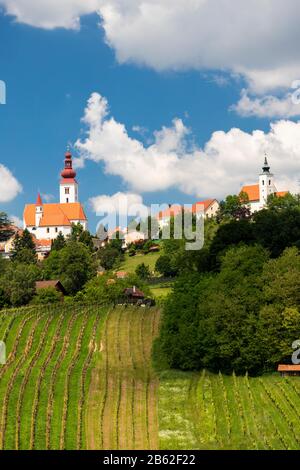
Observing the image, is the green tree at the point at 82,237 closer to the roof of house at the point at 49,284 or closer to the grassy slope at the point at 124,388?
the roof of house at the point at 49,284

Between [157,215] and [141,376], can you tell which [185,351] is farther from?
[157,215]

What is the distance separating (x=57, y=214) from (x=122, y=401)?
111 m

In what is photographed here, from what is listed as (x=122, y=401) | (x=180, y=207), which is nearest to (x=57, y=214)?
(x=180, y=207)

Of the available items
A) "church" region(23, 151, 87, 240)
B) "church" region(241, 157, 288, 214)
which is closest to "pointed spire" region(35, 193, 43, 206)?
"church" region(23, 151, 87, 240)

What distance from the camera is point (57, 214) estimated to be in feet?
497

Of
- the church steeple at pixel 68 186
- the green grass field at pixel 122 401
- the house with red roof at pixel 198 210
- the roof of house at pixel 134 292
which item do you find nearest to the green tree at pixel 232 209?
the house with red roof at pixel 198 210

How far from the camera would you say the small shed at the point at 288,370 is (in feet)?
153

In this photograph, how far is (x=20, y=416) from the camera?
40281 millimetres

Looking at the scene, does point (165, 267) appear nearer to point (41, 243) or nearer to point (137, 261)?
point (137, 261)

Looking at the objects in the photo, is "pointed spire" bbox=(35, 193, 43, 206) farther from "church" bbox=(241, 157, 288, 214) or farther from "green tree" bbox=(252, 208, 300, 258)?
"green tree" bbox=(252, 208, 300, 258)

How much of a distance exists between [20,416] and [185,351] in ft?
41.2

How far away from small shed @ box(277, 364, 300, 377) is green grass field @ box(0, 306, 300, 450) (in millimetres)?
818

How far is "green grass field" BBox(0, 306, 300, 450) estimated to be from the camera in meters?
37.2
